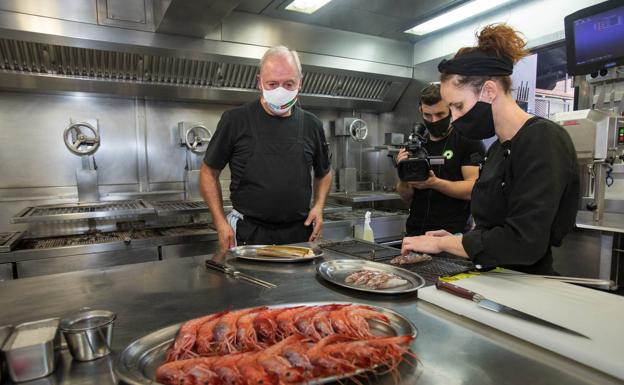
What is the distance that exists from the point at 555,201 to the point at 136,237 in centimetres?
303

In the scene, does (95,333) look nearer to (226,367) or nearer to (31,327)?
(31,327)

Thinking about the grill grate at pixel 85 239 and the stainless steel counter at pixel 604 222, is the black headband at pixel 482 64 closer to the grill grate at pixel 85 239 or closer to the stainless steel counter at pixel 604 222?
the stainless steel counter at pixel 604 222

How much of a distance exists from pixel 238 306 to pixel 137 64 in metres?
3.25

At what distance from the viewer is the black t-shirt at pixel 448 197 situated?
2627mm

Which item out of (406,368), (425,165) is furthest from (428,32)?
(406,368)

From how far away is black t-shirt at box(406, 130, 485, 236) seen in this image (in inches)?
103

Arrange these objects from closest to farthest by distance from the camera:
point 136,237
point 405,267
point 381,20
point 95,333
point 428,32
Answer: point 95,333 < point 405,267 < point 136,237 < point 381,20 < point 428,32

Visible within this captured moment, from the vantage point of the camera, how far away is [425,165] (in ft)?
7.56

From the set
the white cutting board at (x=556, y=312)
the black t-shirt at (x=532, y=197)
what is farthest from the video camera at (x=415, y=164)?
the white cutting board at (x=556, y=312)

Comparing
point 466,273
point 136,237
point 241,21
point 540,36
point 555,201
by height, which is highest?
point 241,21

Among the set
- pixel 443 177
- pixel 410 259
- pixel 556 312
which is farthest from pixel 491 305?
pixel 443 177

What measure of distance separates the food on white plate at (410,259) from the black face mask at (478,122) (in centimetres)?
56

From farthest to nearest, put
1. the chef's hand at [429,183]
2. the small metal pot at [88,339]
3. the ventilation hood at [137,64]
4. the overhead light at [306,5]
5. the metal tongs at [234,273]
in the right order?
the overhead light at [306,5]
the ventilation hood at [137,64]
the chef's hand at [429,183]
the metal tongs at [234,273]
the small metal pot at [88,339]

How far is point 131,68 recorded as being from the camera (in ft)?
12.1
